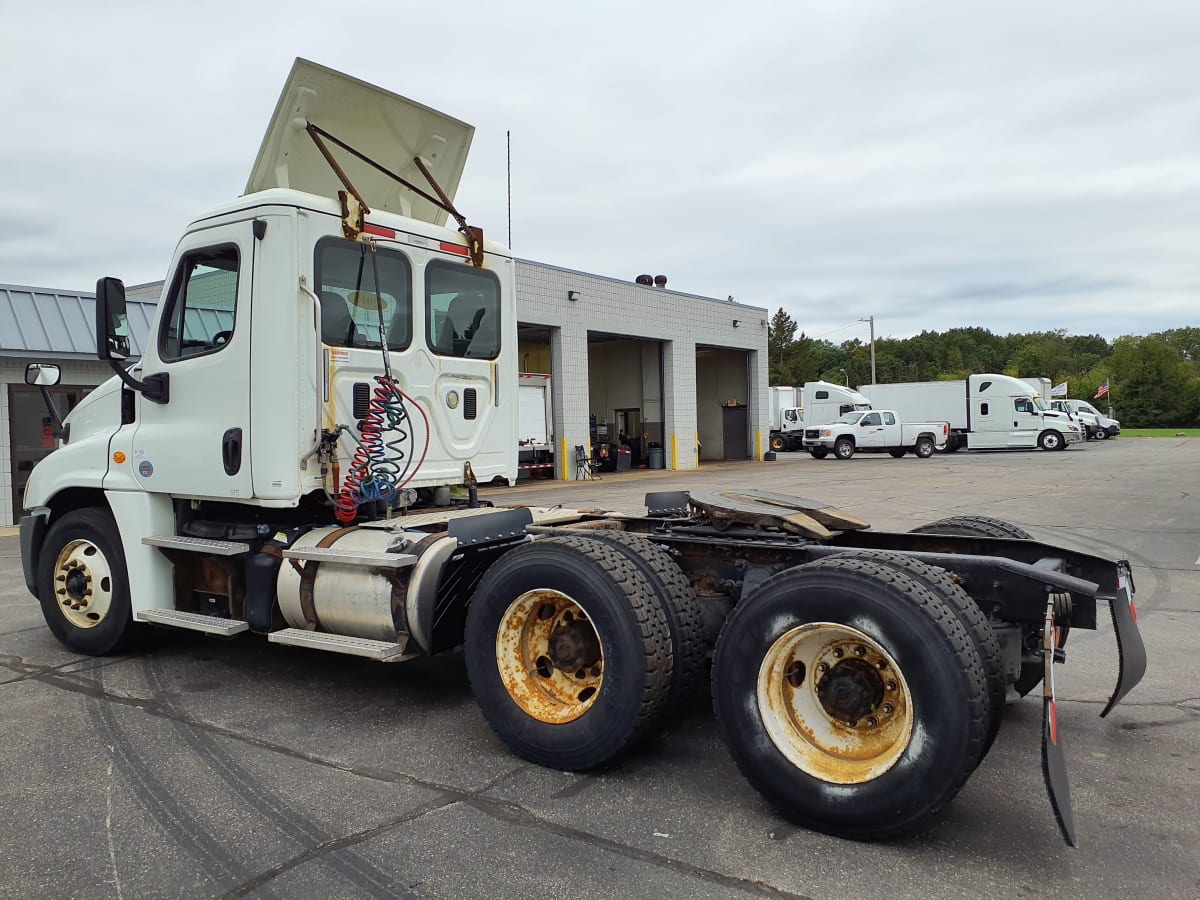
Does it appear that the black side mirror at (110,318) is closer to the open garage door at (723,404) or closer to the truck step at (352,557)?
the truck step at (352,557)

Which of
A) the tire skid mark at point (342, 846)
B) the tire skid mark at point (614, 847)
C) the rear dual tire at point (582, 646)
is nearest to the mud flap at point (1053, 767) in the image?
the tire skid mark at point (614, 847)

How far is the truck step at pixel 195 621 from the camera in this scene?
516cm

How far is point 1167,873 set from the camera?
2.97 m

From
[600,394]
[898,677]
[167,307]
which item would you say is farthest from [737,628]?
[600,394]

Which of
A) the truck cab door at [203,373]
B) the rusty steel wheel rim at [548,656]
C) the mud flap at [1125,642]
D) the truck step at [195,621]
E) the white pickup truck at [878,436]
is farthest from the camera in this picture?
the white pickup truck at [878,436]

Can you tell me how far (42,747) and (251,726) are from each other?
976mm

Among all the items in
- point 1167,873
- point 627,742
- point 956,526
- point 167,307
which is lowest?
point 1167,873

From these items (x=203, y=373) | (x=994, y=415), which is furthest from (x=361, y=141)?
(x=994, y=415)

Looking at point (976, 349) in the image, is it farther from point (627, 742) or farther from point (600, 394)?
point (627, 742)

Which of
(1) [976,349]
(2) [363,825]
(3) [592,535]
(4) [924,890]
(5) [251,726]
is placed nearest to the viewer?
(4) [924,890]

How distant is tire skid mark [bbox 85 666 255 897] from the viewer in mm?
3160

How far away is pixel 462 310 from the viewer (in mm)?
5883

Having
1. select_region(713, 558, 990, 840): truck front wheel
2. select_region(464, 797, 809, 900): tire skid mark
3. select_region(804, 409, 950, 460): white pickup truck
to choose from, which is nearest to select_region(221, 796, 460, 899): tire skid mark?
select_region(464, 797, 809, 900): tire skid mark

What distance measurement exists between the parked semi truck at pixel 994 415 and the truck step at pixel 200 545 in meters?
37.2
